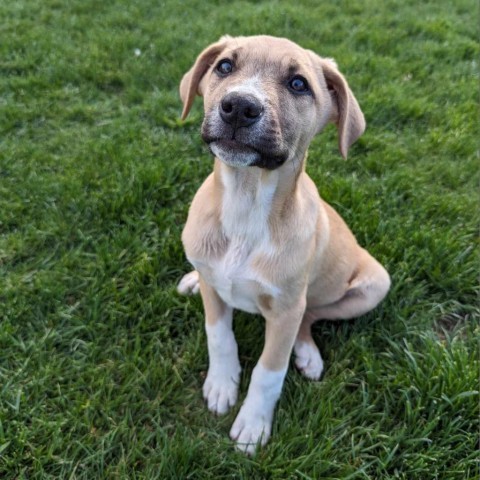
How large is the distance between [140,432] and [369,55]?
Answer: 5.01m

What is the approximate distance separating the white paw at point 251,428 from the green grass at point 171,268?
0.09m

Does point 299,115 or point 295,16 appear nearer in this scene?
point 299,115

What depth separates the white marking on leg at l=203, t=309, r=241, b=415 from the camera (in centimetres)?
316

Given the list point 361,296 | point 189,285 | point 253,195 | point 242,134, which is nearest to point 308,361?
point 361,296

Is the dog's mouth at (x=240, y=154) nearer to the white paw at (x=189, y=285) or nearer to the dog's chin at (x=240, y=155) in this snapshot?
the dog's chin at (x=240, y=155)

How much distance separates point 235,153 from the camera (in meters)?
2.28

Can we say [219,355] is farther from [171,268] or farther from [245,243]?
[171,268]

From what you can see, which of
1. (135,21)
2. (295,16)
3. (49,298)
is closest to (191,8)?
(135,21)

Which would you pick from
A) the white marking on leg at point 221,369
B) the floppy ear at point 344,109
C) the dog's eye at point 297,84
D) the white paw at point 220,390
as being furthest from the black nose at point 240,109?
the white paw at point 220,390

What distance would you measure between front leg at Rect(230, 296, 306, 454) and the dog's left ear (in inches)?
34.3

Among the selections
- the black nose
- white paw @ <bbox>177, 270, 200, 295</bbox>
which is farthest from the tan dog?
white paw @ <bbox>177, 270, 200, 295</bbox>

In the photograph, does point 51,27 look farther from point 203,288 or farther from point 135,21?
point 203,288

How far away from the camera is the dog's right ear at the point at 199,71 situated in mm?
2752

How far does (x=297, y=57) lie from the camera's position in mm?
2512
